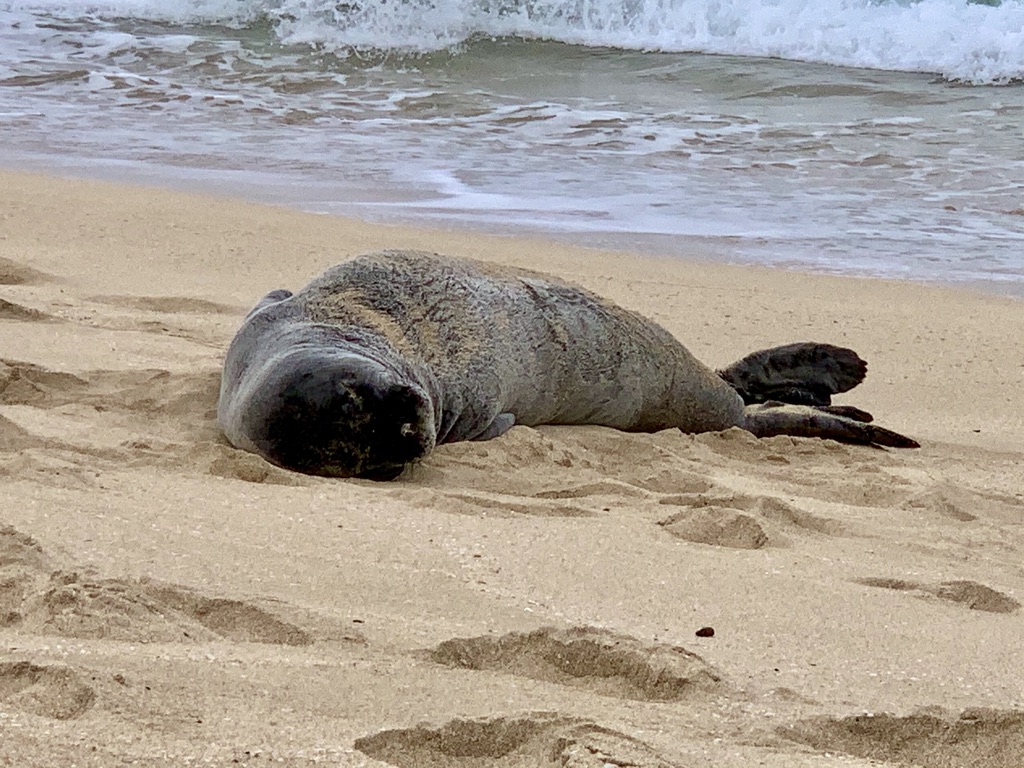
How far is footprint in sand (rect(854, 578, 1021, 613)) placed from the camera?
121 inches

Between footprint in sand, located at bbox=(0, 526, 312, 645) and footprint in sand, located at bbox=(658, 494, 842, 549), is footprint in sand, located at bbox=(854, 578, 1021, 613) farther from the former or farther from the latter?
footprint in sand, located at bbox=(0, 526, 312, 645)

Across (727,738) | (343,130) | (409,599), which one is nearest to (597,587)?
(409,599)

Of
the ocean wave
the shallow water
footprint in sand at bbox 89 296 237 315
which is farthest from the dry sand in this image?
the ocean wave

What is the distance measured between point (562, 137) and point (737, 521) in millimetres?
8839

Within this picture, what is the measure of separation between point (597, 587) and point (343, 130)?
9808 mm

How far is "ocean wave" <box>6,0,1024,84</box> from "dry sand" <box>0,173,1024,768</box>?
1359cm

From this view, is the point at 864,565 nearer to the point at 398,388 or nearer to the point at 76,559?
the point at 398,388

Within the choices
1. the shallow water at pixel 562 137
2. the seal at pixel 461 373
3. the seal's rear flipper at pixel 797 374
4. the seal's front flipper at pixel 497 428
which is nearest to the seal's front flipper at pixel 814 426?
the seal at pixel 461 373

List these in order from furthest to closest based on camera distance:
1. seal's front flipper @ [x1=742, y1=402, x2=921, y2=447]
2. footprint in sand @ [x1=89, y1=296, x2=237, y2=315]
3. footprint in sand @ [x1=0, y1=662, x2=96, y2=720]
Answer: footprint in sand @ [x1=89, y1=296, x2=237, y2=315] < seal's front flipper @ [x1=742, y1=402, x2=921, y2=447] < footprint in sand @ [x1=0, y1=662, x2=96, y2=720]

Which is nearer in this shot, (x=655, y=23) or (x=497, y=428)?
(x=497, y=428)

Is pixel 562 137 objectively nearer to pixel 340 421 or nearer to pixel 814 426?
pixel 814 426

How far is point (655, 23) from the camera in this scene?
19734 mm

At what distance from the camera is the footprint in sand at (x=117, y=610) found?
7.56 ft

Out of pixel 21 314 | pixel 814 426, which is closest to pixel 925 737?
pixel 814 426
